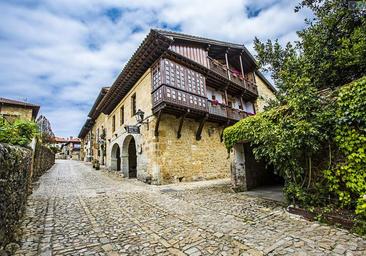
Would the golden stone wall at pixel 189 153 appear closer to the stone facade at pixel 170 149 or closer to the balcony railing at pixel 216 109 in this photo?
the stone facade at pixel 170 149

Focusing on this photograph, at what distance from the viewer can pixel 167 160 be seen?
9609 mm

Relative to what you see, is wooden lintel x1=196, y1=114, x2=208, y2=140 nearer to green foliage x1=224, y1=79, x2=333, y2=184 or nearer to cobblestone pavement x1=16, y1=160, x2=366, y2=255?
green foliage x1=224, y1=79, x2=333, y2=184

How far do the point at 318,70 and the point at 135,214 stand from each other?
690cm

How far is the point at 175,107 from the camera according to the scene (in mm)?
9094

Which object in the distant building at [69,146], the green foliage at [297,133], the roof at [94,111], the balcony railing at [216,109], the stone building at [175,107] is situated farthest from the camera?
the distant building at [69,146]

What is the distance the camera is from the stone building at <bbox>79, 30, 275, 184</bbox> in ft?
30.3

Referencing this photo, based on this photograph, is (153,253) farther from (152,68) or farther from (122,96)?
(122,96)

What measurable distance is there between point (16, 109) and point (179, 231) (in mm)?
20687

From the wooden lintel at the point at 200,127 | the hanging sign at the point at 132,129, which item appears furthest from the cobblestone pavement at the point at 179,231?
the wooden lintel at the point at 200,127

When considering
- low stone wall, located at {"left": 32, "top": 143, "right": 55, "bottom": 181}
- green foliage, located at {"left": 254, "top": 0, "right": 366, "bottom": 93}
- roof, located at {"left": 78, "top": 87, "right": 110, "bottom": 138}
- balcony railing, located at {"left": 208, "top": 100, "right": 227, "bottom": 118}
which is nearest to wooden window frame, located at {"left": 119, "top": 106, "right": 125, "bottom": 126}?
roof, located at {"left": 78, "top": 87, "right": 110, "bottom": 138}

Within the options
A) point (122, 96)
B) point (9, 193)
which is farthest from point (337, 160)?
point (122, 96)

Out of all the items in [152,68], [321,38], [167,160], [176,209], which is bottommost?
[176,209]

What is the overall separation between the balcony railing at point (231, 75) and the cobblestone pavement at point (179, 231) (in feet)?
29.8

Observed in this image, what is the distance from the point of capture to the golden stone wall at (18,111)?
664 inches
